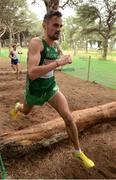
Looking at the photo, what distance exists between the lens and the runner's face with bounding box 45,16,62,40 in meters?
3.36

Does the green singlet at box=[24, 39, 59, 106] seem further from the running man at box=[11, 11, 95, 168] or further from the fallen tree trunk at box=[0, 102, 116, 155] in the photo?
the fallen tree trunk at box=[0, 102, 116, 155]

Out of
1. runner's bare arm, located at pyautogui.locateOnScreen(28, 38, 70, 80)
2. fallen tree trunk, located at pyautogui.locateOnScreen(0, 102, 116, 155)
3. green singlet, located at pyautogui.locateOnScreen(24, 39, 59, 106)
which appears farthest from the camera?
fallen tree trunk, located at pyautogui.locateOnScreen(0, 102, 116, 155)

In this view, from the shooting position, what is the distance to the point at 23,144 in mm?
3939

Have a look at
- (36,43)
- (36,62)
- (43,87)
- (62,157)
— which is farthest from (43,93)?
(62,157)

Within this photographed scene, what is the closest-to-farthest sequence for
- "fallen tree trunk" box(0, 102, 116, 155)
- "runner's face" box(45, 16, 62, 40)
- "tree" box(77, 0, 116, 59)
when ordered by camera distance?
"runner's face" box(45, 16, 62, 40), "fallen tree trunk" box(0, 102, 116, 155), "tree" box(77, 0, 116, 59)

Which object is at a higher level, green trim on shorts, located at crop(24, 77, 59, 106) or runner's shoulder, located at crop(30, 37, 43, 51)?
runner's shoulder, located at crop(30, 37, 43, 51)

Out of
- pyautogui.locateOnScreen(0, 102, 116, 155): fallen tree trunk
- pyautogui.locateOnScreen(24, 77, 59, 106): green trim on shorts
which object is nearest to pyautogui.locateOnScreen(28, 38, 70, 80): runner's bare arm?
pyautogui.locateOnScreen(24, 77, 59, 106): green trim on shorts

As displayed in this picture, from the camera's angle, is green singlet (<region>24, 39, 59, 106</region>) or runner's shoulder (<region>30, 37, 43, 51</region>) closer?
runner's shoulder (<region>30, 37, 43, 51</region>)

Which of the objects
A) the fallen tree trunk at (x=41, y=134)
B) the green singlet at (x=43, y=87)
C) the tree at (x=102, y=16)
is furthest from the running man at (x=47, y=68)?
the tree at (x=102, y=16)

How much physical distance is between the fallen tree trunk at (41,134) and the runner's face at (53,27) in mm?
1478

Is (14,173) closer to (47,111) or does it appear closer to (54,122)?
(54,122)

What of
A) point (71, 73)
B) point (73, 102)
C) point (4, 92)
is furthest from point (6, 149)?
point (71, 73)

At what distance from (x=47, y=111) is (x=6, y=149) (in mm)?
2664

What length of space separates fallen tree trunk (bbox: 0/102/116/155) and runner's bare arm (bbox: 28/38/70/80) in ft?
3.47
